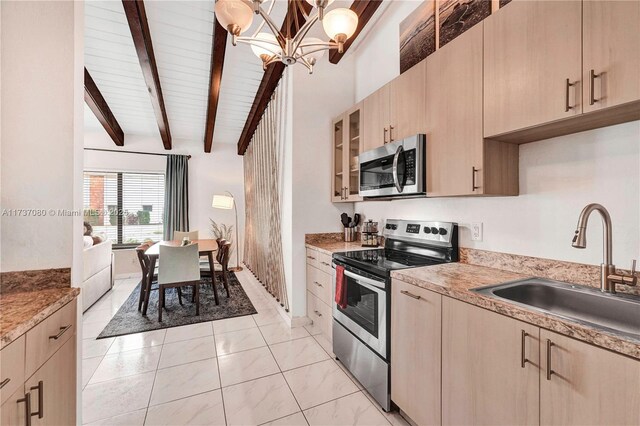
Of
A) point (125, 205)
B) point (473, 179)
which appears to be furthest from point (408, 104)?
Answer: point (125, 205)

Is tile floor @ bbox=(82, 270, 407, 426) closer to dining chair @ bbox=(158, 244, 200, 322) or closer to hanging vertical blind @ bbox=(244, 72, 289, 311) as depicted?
dining chair @ bbox=(158, 244, 200, 322)

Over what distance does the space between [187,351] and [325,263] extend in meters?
1.52

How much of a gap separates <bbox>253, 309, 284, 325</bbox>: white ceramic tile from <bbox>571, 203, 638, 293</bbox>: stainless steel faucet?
2.83 m

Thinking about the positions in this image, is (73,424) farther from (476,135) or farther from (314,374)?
(476,135)

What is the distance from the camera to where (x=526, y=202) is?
1.65 metres

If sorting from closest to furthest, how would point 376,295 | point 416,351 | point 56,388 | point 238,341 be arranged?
1. point 56,388
2. point 416,351
3. point 376,295
4. point 238,341

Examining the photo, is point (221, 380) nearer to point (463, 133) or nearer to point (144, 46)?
point (463, 133)

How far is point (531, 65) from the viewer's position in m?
1.33

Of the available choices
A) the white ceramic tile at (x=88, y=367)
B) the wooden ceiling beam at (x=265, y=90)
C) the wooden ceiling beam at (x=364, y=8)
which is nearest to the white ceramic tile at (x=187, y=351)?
the white ceramic tile at (x=88, y=367)

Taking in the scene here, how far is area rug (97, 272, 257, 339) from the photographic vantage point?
307 centimetres

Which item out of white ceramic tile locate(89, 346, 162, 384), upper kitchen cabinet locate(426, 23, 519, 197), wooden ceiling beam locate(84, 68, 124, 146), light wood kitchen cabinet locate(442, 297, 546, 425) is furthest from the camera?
wooden ceiling beam locate(84, 68, 124, 146)

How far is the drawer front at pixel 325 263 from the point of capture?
2561 mm

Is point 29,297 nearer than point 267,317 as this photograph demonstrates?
Yes

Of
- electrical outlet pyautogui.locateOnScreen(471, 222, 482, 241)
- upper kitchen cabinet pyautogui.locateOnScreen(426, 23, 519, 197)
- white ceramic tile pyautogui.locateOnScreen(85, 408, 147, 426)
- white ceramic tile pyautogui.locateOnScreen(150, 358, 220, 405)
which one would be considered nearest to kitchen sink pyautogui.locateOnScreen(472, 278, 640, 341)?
electrical outlet pyautogui.locateOnScreen(471, 222, 482, 241)
